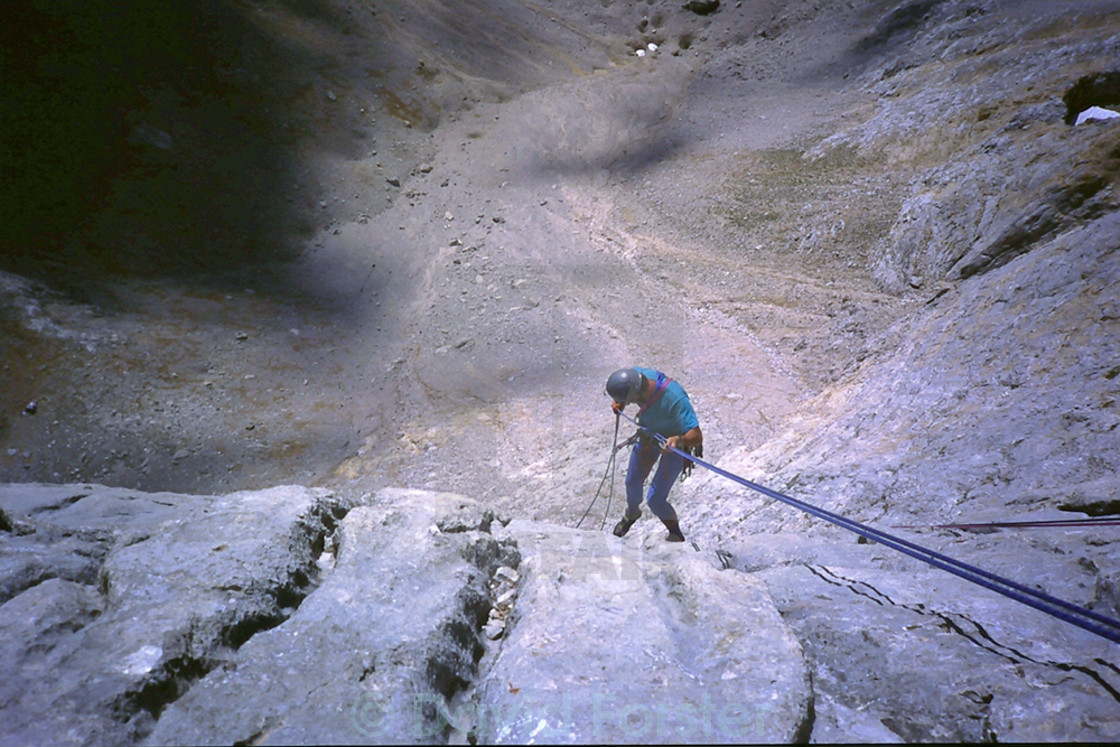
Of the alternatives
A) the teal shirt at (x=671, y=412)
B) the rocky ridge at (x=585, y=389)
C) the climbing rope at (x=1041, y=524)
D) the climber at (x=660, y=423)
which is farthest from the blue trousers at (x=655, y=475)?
the climbing rope at (x=1041, y=524)

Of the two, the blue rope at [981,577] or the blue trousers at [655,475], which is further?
the blue trousers at [655,475]

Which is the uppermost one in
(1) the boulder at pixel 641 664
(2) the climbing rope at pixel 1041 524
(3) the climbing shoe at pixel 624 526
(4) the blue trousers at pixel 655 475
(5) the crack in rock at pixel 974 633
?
(2) the climbing rope at pixel 1041 524

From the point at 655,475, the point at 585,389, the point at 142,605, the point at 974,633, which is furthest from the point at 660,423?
the point at 142,605

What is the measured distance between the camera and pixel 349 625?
2295 mm

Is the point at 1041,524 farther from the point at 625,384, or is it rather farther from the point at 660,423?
the point at 625,384

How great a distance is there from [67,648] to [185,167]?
33.1 feet

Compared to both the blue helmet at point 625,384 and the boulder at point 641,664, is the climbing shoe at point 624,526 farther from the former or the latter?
the boulder at point 641,664

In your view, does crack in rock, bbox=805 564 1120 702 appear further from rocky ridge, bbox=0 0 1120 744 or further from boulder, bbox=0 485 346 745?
boulder, bbox=0 485 346 745

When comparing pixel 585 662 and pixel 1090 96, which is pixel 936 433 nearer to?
pixel 585 662

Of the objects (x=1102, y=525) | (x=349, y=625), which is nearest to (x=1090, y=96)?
(x=1102, y=525)

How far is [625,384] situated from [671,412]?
47 centimetres

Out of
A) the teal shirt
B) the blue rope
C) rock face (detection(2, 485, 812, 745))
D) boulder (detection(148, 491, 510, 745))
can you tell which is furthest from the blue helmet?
boulder (detection(148, 491, 510, 745))

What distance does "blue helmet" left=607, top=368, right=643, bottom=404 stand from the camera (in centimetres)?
443

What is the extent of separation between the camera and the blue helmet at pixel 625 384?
4.43 meters
